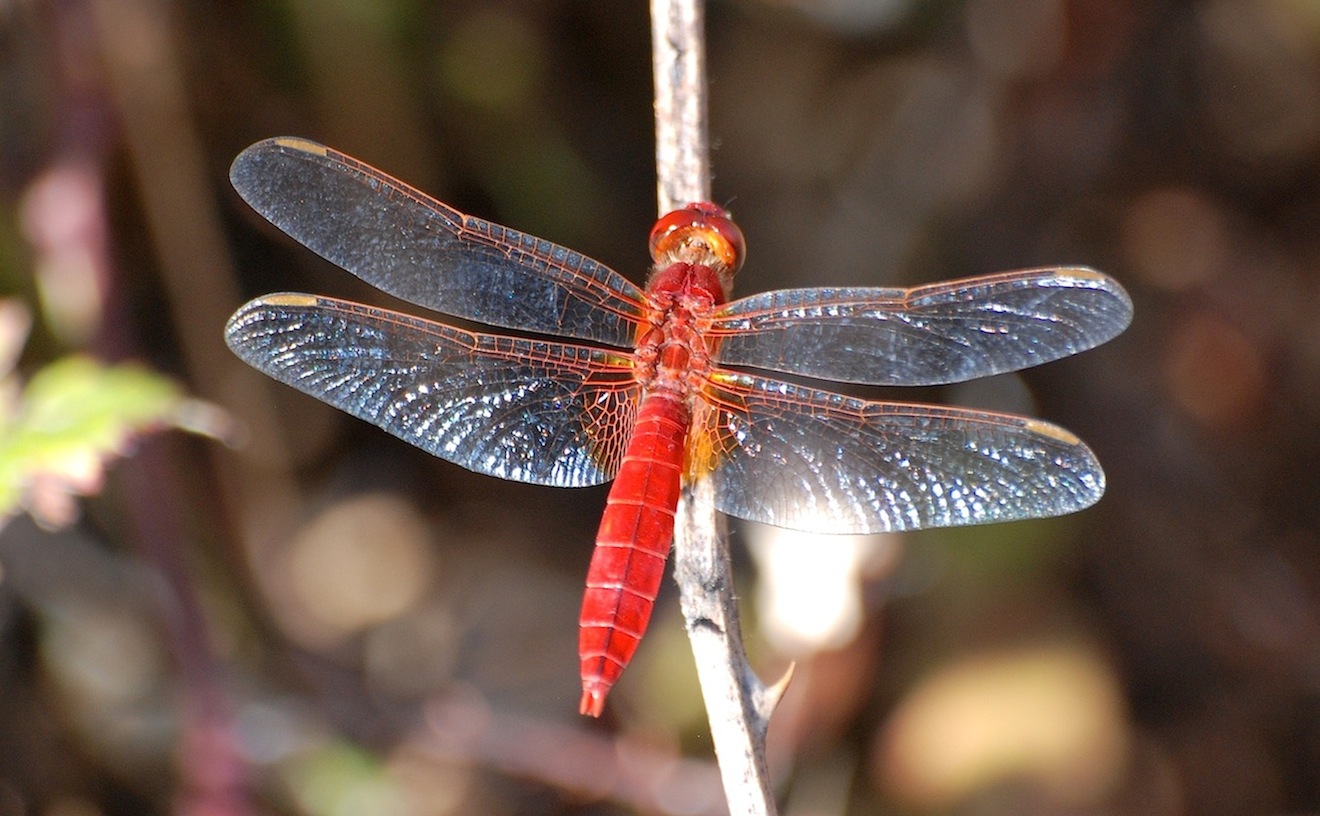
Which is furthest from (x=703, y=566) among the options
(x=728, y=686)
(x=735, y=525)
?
(x=735, y=525)

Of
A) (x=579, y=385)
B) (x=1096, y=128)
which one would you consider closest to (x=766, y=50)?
(x=1096, y=128)

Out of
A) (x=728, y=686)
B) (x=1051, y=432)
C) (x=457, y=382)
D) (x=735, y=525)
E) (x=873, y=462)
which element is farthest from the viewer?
(x=735, y=525)

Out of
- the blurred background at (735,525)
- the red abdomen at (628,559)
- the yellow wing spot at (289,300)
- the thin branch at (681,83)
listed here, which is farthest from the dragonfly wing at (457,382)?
the blurred background at (735,525)

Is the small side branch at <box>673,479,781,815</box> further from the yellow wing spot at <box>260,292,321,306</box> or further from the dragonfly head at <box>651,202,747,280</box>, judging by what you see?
the yellow wing spot at <box>260,292,321,306</box>

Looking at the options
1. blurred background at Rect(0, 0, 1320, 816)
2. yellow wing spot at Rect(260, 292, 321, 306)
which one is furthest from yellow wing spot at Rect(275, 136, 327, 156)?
blurred background at Rect(0, 0, 1320, 816)

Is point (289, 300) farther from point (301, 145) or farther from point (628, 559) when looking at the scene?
point (628, 559)

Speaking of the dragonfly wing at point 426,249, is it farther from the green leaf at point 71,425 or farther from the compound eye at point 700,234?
the green leaf at point 71,425

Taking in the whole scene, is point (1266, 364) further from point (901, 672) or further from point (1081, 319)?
point (1081, 319)
